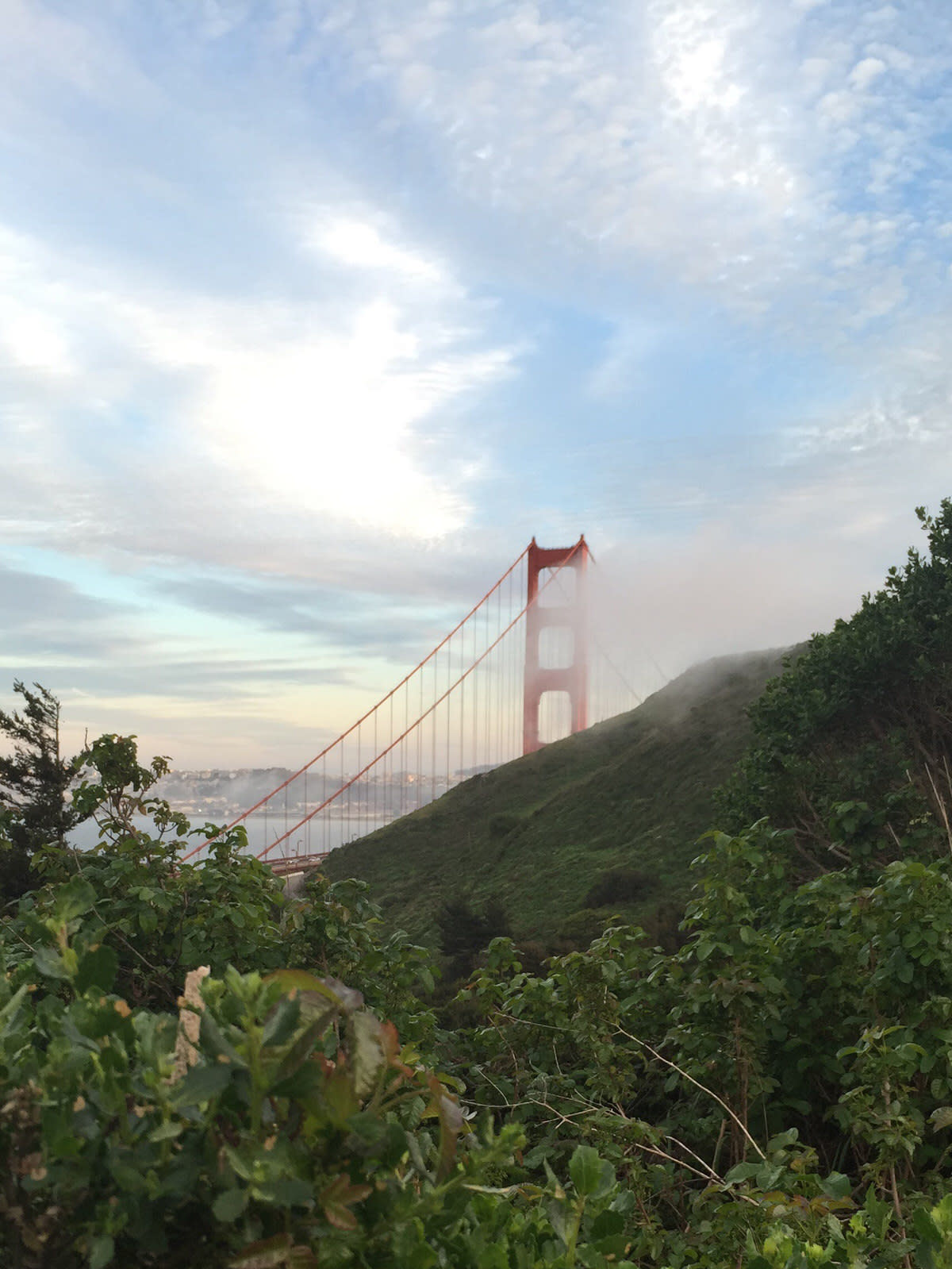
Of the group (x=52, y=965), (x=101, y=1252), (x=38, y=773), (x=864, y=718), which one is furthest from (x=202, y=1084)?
(x=38, y=773)

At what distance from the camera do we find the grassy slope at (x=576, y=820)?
95.9ft

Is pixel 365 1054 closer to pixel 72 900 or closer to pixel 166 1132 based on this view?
pixel 166 1132

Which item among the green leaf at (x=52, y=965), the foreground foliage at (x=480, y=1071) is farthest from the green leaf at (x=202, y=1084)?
the green leaf at (x=52, y=965)

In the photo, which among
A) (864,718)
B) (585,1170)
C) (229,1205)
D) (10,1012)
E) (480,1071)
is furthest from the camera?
(864,718)

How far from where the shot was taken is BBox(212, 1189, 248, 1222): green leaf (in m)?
1.04

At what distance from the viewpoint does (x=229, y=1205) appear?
3.43 ft

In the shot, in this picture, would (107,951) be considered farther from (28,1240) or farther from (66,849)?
(66,849)

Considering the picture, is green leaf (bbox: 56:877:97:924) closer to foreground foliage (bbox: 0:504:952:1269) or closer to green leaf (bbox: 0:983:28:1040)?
foreground foliage (bbox: 0:504:952:1269)

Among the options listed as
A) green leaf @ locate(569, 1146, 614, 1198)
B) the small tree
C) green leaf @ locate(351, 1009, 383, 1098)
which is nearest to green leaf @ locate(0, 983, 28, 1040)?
green leaf @ locate(351, 1009, 383, 1098)

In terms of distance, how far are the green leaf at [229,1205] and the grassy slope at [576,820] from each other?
873 inches

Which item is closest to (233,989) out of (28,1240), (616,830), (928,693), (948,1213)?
(28,1240)

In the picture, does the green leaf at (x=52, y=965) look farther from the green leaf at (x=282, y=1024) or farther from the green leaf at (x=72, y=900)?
the green leaf at (x=282, y=1024)

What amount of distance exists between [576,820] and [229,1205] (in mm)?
35944

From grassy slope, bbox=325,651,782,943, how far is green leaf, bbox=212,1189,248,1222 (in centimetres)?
2218
